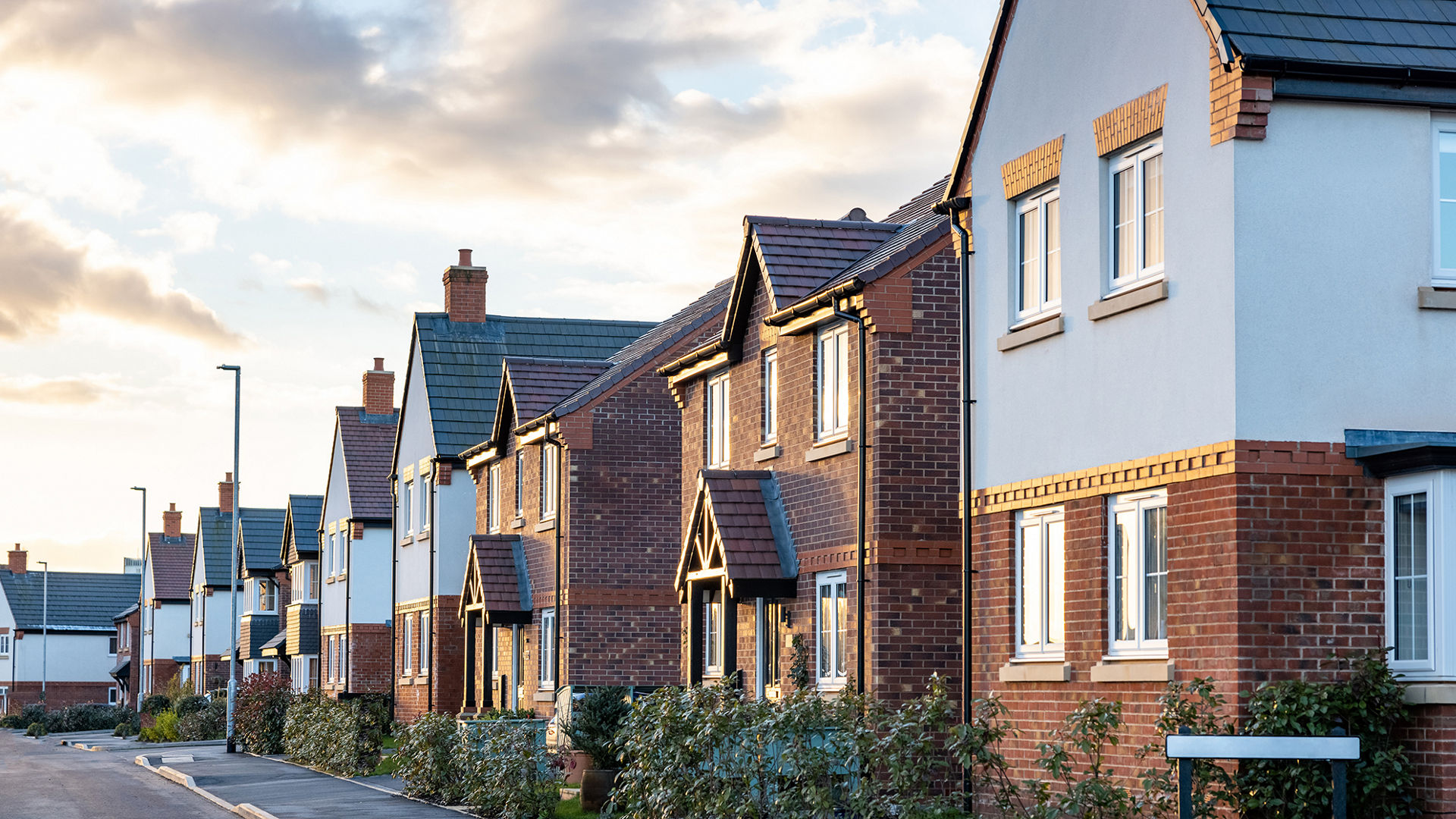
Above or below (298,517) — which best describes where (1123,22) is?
above

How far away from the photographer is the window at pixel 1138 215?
1470 centimetres

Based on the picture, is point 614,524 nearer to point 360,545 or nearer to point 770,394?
point 770,394

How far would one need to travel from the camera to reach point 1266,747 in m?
11.2

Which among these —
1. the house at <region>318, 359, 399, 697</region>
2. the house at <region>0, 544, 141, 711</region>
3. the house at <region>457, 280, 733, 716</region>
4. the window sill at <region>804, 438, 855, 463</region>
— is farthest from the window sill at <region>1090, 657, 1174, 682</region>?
the house at <region>0, 544, 141, 711</region>

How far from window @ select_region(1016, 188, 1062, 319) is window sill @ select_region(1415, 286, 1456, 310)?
3.53 metres

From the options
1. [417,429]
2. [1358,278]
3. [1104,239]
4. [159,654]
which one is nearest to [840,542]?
[1104,239]

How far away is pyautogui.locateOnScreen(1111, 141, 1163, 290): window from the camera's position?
14.7 m

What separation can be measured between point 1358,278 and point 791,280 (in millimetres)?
→ 10129

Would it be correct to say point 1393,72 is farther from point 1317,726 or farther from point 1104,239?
point 1317,726

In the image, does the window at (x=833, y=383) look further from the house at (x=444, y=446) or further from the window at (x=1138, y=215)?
the house at (x=444, y=446)

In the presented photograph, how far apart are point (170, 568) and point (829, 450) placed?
249 feet

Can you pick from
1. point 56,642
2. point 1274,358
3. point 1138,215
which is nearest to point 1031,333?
point 1138,215

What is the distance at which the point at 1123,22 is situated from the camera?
15250mm

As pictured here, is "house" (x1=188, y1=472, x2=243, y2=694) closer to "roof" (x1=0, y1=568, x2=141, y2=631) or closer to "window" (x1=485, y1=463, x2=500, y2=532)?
"roof" (x1=0, y1=568, x2=141, y2=631)
